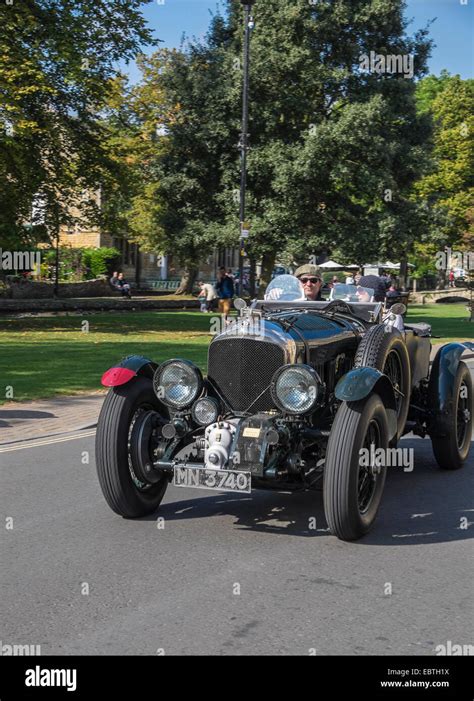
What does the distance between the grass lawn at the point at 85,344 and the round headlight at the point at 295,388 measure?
6.95m

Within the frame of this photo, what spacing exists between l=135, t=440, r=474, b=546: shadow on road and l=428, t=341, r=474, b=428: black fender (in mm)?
651

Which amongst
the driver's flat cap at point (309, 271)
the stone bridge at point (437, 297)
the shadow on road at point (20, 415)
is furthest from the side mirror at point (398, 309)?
the stone bridge at point (437, 297)

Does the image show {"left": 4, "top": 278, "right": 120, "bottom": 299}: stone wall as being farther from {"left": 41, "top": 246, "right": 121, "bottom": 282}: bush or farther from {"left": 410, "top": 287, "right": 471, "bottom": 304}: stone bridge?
{"left": 410, "top": 287, "right": 471, "bottom": 304}: stone bridge

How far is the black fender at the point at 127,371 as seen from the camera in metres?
6.54

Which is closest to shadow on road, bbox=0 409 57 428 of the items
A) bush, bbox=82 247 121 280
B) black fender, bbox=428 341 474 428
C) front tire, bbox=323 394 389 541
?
black fender, bbox=428 341 474 428

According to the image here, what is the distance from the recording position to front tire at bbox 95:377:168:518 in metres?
6.34

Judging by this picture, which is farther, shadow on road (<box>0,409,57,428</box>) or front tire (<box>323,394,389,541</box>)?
shadow on road (<box>0,409,57,428</box>)

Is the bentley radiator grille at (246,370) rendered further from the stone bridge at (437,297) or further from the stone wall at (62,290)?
the stone bridge at (437,297)

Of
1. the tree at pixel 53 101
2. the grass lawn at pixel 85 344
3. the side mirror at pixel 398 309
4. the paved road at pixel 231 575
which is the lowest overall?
the paved road at pixel 231 575

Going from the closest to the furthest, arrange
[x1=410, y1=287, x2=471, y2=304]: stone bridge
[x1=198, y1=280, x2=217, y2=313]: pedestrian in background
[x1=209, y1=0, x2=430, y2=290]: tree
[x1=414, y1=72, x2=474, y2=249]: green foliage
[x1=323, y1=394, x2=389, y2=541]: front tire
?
[x1=323, y1=394, x2=389, y2=541]: front tire, [x1=209, y1=0, x2=430, y2=290]: tree, [x1=198, y1=280, x2=217, y2=313]: pedestrian in background, [x1=410, y1=287, x2=471, y2=304]: stone bridge, [x1=414, y1=72, x2=474, y2=249]: green foliage

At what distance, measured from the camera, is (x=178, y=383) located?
656 cm

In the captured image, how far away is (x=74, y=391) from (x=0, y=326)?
1277cm

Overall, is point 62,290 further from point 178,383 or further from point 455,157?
point 178,383
